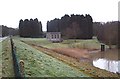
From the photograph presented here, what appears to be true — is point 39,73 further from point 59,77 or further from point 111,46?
point 111,46

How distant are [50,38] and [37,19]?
44930mm

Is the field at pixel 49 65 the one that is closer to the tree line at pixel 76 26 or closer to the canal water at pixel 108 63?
the canal water at pixel 108 63

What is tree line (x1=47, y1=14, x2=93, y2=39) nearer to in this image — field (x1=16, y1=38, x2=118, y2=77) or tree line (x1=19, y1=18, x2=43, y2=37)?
tree line (x1=19, y1=18, x2=43, y2=37)

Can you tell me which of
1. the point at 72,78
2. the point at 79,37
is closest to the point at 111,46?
the point at 79,37

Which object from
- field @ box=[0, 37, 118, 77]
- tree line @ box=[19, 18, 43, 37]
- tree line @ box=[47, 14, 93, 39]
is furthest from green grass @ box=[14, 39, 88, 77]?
tree line @ box=[19, 18, 43, 37]

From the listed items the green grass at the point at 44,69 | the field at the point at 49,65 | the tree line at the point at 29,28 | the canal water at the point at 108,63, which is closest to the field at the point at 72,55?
the field at the point at 49,65

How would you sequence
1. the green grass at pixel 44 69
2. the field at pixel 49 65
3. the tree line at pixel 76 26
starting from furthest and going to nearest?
the tree line at pixel 76 26
the field at pixel 49 65
the green grass at pixel 44 69

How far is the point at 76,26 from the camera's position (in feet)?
329

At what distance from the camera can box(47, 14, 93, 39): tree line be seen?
97.6 metres

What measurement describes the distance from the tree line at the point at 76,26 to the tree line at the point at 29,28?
1460cm

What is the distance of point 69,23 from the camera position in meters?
104

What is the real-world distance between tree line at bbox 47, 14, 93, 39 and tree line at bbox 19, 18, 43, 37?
1460cm

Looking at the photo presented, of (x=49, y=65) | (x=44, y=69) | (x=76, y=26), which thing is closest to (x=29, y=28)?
(x=76, y=26)

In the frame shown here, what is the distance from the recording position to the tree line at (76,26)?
97625 millimetres
